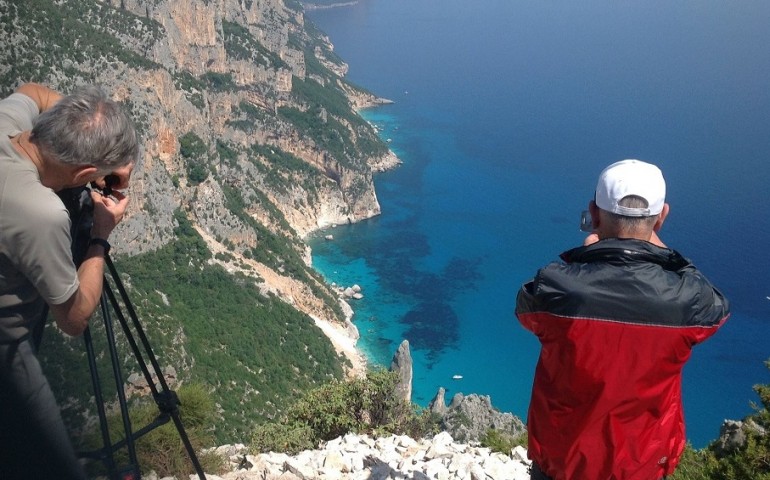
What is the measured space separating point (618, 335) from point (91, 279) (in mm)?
1460

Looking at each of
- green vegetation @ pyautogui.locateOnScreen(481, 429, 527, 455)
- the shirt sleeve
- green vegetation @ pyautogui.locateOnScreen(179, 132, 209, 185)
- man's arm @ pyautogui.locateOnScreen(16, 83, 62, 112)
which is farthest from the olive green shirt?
green vegetation @ pyautogui.locateOnScreen(179, 132, 209, 185)

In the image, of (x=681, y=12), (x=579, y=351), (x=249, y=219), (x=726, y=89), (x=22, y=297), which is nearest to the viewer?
(x=22, y=297)

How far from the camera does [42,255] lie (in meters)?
1.43

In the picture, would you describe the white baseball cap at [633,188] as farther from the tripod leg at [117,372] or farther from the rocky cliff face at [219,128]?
the rocky cliff face at [219,128]

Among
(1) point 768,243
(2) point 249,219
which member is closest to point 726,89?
(1) point 768,243

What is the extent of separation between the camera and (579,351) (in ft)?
5.81

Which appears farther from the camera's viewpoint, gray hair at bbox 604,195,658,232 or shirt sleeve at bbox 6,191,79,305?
gray hair at bbox 604,195,658,232

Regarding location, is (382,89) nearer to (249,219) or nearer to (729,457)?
(249,219)

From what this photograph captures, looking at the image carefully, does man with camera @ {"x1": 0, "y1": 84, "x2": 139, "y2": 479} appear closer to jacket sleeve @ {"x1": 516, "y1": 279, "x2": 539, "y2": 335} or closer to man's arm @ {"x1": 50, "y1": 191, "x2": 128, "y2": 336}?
man's arm @ {"x1": 50, "y1": 191, "x2": 128, "y2": 336}

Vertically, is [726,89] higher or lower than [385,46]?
higher

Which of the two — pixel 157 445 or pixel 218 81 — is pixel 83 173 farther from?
pixel 218 81

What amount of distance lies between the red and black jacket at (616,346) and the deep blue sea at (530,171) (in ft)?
81.2

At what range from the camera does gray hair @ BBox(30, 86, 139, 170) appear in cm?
154

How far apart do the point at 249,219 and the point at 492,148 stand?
33.4 metres
